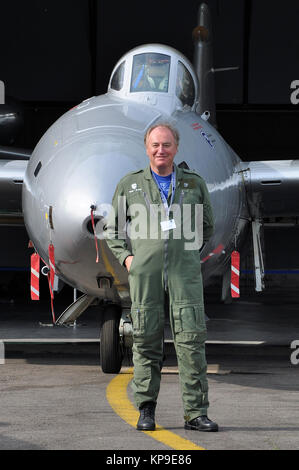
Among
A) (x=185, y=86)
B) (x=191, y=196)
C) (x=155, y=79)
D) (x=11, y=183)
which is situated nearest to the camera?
(x=191, y=196)

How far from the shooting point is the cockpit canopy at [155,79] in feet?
30.4

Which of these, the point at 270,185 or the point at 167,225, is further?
the point at 270,185

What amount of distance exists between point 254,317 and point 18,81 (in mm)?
9987

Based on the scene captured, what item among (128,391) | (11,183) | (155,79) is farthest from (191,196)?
(11,183)

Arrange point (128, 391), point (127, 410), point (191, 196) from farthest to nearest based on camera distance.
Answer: point (128, 391) → point (127, 410) → point (191, 196)

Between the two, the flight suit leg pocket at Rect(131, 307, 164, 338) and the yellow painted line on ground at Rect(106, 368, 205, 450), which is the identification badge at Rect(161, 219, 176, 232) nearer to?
the flight suit leg pocket at Rect(131, 307, 164, 338)

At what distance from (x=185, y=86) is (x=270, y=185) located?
172cm

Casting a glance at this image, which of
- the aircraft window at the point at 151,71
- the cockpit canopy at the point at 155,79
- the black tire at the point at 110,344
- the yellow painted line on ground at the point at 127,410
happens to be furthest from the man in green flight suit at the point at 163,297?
the aircraft window at the point at 151,71

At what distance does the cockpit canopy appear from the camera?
9266 mm

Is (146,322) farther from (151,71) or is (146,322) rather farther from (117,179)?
(151,71)

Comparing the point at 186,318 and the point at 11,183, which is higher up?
the point at 11,183

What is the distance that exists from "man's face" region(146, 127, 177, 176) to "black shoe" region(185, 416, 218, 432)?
1.56m

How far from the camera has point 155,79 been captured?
946 cm

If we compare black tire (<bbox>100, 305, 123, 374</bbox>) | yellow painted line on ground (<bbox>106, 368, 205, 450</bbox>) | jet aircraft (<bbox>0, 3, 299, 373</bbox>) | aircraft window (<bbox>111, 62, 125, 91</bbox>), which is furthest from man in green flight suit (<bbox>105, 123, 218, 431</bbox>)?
aircraft window (<bbox>111, 62, 125, 91</bbox>)
